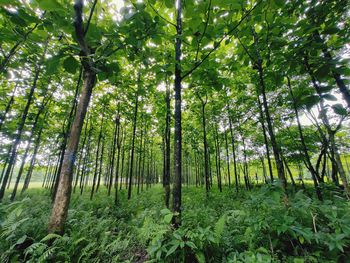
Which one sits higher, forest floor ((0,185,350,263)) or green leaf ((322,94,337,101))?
green leaf ((322,94,337,101))

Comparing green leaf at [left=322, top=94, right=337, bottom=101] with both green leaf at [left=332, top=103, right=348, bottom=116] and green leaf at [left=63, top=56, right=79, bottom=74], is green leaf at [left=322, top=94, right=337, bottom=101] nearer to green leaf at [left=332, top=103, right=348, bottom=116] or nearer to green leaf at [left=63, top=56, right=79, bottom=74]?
green leaf at [left=332, top=103, right=348, bottom=116]

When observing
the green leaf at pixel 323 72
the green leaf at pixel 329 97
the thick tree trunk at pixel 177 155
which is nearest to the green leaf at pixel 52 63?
the thick tree trunk at pixel 177 155

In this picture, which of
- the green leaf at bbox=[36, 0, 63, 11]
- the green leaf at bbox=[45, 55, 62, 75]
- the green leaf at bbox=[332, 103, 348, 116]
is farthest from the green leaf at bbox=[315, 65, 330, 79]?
the green leaf at bbox=[45, 55, 62, 75]

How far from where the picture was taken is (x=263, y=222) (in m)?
3.12

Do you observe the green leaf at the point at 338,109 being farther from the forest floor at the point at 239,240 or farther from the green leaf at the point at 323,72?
the forest floor at the point at 239,240

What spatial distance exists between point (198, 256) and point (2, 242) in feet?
13.3

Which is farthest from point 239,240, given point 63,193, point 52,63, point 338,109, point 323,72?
point 52,63

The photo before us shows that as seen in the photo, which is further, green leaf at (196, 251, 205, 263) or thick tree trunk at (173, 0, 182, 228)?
thick tree trunk at (173, 0, 182, 228)

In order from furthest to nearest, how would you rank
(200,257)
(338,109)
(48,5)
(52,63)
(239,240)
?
(239,240) → (200,257) → (52,63) → (338,109) → (48,5)

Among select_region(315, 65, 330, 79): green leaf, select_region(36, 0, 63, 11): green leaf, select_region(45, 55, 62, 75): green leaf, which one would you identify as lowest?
select_region(315, 65, 330, 79): green leaf

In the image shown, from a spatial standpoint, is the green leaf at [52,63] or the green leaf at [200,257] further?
the green leaf at [200,257]

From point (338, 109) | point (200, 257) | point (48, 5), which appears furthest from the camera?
point (200, 257)

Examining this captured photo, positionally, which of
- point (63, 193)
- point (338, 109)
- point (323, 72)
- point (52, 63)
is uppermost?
point (52, 63)

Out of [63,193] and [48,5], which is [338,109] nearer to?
[48,5]
